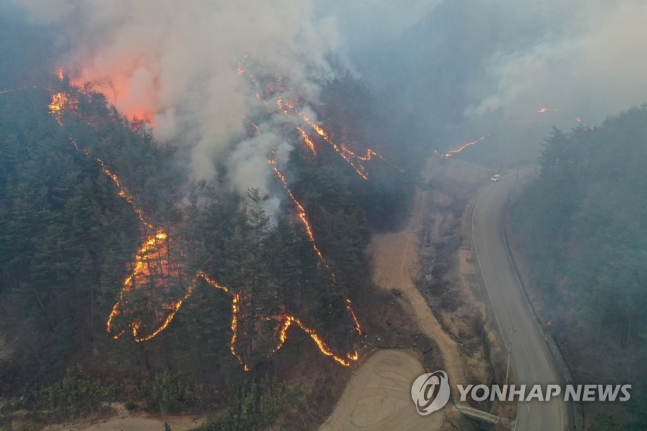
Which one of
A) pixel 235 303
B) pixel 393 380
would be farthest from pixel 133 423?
pixel 393 380

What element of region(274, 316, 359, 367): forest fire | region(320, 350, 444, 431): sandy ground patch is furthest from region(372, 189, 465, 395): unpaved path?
region(274, 316, 359, 367): forest fire

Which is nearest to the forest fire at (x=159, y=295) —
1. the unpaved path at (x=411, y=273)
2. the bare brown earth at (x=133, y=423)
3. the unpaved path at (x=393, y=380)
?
the unpaved path at (x=393, y=380)

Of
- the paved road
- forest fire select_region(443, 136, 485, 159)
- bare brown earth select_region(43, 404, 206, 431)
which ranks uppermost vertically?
forest fire select_region(443, 136, 485, 159)

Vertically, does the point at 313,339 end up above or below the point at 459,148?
below

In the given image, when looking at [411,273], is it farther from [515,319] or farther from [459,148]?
[459,148]

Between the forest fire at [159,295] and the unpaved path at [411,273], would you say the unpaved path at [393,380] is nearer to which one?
the unpaved path at [411,273]

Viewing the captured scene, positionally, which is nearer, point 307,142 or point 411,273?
point 411,273

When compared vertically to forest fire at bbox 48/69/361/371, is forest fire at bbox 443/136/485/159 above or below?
above

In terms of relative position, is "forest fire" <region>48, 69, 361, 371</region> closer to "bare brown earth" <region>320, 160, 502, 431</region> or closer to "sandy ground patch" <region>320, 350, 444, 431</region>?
"sandy ground patch" <region>320, 350, 444, 431</region>

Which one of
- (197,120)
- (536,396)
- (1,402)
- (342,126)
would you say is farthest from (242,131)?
(536,396)
